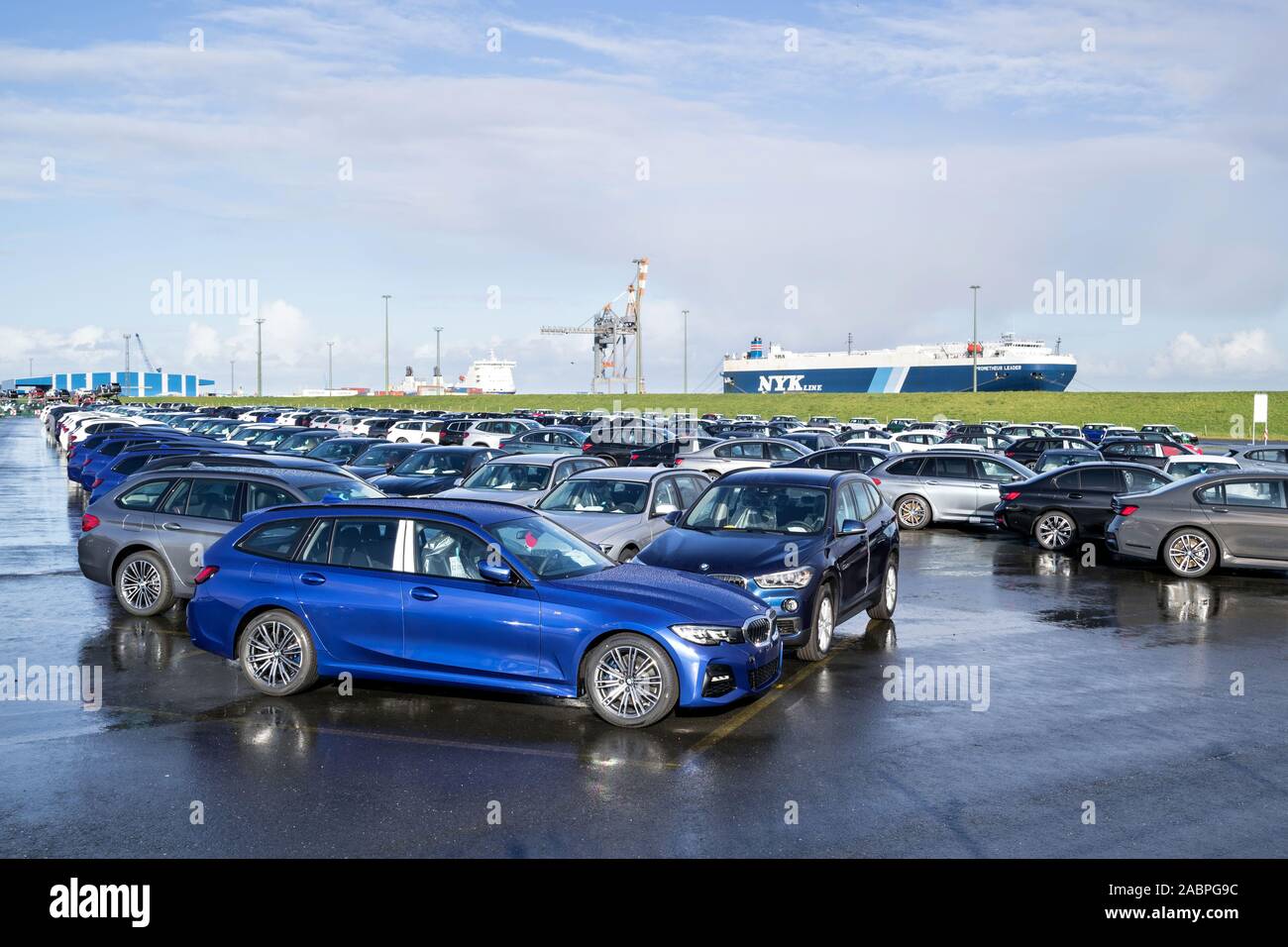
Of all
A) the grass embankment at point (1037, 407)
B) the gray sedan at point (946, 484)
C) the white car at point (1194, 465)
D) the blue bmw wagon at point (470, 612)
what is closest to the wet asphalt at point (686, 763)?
the blue bmw wagon at point (470, 612)

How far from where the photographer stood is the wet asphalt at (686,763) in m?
5.75

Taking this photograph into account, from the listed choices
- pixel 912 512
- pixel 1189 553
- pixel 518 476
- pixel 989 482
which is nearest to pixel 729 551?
pixel 518 476

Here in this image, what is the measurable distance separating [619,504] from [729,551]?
4.03m

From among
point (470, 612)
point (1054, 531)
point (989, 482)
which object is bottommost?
point (1054, 531)

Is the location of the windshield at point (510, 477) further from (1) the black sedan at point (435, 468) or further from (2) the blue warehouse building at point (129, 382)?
(2) the blue warehouse building at point (129, 382)

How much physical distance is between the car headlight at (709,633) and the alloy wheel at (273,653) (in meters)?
2.97

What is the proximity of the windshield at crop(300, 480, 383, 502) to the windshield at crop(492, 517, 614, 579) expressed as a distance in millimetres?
3858

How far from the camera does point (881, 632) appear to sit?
456 inches

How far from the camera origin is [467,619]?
26.1ft

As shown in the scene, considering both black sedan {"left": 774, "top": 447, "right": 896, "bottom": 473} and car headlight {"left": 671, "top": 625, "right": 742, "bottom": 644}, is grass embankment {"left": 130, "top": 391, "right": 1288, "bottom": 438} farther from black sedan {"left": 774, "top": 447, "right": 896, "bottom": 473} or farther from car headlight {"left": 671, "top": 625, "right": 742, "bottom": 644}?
car headlight {"left": 671, "top": 625, "right": 742, "bottom": 644}

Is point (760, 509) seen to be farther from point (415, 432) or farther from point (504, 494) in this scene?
point (415, 432)

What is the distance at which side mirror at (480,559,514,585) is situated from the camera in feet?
26.1
